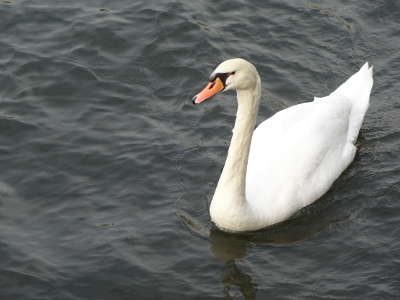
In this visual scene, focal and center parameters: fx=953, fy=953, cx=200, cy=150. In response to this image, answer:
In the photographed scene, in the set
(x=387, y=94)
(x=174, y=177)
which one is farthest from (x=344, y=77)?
(x=174, y=177)

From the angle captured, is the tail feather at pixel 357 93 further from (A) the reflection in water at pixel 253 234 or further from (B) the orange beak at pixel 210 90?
(B) the orange beak at pixel 210 90

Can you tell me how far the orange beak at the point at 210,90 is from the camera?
1009 cm

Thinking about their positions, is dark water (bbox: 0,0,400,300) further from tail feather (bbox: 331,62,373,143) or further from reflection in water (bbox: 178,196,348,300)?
tail feather (bbox: 331,62,373,143)

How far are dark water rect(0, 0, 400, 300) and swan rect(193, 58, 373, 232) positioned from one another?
254 millimetres

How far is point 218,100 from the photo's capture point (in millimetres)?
13719

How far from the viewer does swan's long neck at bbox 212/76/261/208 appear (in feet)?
35.1

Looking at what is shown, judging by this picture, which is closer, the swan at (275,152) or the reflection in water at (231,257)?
the reflection in water at (231,257)

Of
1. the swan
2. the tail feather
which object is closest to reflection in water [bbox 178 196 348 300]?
the swan

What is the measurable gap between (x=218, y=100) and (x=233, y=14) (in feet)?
7.96

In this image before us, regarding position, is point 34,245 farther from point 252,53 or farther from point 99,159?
point 252,53

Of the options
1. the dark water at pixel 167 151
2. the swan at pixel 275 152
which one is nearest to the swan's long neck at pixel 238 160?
the swan at pixel 275 152

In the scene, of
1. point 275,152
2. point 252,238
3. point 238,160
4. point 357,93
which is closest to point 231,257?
point 252,238

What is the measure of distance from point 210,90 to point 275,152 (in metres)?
1.91

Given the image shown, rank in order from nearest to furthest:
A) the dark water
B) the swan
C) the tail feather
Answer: the dark water
the swan
the tail feather
